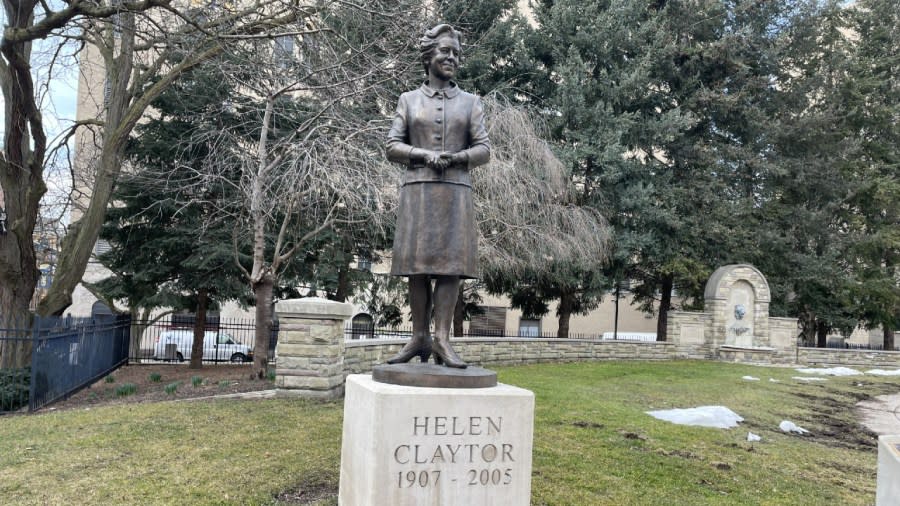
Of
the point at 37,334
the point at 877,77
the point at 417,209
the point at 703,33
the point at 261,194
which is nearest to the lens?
the point at 417,209

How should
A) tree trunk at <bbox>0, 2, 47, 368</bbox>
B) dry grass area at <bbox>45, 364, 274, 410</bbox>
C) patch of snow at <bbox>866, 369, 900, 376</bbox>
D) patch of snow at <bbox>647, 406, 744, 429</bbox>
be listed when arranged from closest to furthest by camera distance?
1. patch of snow at <bbox>647, 406, 744, 429</bbox>
2. dry grass area at <bbox>45, 364, 274, 410</bbox>
3. tree trunk at <bbox>0, 2, 47, 368</bbox>
4. patch of snow at <bbox>866, 369, 900, 376</bbox>

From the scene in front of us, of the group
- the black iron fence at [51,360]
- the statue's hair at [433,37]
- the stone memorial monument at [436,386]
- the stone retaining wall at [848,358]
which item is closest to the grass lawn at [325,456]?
the stone memorial monument at [436,386]

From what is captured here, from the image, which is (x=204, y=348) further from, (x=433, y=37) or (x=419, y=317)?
(x=433, y=37)

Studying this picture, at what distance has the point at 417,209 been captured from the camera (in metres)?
→ 4.64

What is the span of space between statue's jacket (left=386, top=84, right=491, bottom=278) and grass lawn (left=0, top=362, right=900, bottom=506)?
2150 mm

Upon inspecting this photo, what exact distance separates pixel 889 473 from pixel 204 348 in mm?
20874

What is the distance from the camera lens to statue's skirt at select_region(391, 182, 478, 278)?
4590 millimetres

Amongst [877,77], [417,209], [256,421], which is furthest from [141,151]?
[877,77]

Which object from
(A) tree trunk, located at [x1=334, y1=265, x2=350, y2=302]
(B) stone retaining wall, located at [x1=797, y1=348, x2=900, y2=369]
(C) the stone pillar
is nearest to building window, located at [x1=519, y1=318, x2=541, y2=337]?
(B) stone retaining wall, located at [x1=797, y1=348, x2=900, y2=369]

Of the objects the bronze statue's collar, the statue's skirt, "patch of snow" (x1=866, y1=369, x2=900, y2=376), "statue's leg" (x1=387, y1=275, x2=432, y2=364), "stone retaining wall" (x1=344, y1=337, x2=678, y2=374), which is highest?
the bronze statue's collar

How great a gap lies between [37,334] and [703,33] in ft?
75.9

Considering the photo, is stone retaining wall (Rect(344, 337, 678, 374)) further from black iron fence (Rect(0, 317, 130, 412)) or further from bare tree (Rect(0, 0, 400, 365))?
bare tree (Rect(0, 0, 400, 365))

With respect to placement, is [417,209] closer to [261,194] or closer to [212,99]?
[261,194]

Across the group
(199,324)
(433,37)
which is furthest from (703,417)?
(199,324)
